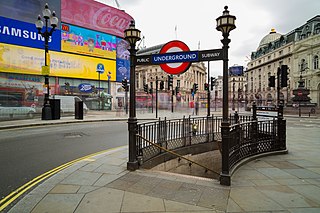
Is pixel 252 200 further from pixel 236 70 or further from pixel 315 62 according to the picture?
pixel 236 70

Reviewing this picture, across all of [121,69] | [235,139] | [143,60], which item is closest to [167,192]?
[235,139]

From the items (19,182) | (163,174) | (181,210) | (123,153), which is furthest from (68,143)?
(181,210)

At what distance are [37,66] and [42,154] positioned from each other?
38.8 metres

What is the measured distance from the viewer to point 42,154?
6.98m

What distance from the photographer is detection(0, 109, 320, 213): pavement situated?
3.50 meters

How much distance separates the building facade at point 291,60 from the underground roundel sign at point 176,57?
42.1 m

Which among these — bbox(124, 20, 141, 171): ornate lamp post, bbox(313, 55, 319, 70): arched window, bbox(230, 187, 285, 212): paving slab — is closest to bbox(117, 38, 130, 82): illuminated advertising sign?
bbox(124, 20, 141, 171): ornate lamp post

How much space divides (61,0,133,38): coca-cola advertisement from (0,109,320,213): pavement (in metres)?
45.9

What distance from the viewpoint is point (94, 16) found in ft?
153

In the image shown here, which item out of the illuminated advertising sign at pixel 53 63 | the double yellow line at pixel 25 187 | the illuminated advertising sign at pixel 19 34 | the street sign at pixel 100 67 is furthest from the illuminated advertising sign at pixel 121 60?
the double yellow line at pixel 25 187

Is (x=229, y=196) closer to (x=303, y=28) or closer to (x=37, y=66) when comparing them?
(x=37, y=66)

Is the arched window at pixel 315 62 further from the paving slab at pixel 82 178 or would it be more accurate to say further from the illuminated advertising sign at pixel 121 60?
the paving slab at pixel 82 178

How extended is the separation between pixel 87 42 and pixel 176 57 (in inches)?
1839

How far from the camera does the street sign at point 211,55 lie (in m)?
4.70
